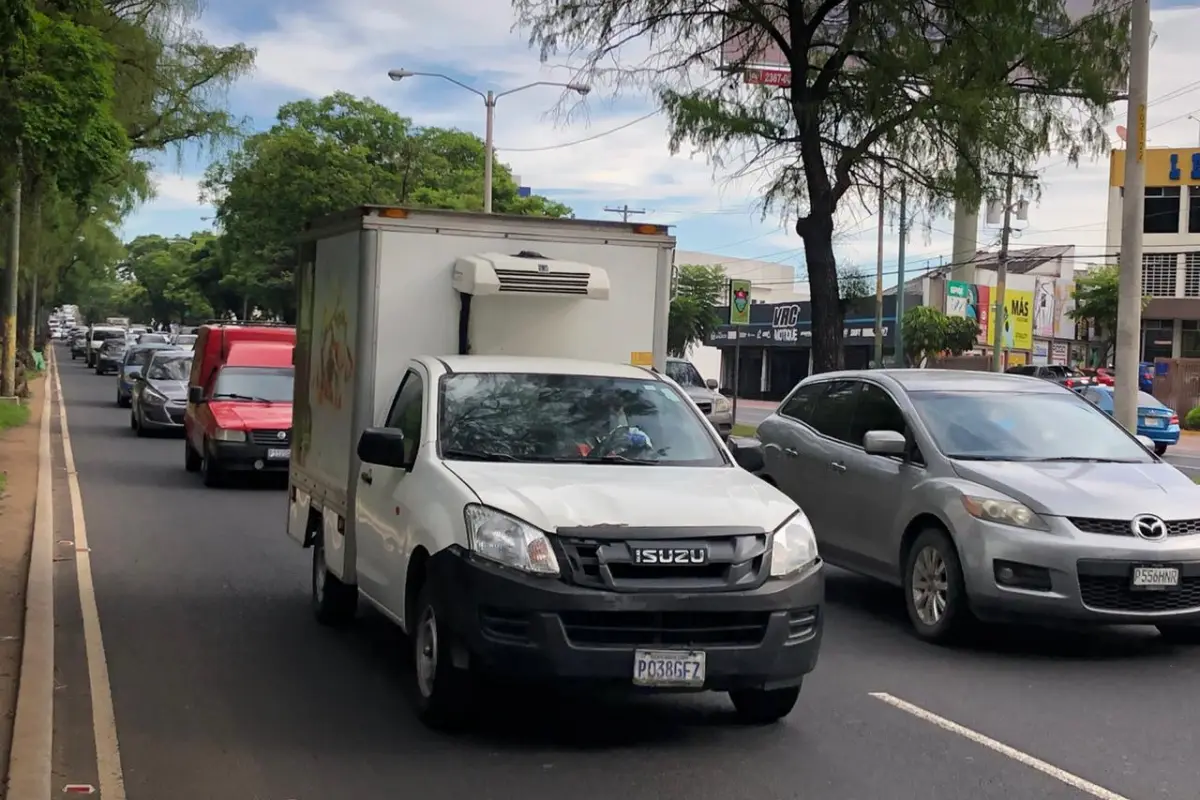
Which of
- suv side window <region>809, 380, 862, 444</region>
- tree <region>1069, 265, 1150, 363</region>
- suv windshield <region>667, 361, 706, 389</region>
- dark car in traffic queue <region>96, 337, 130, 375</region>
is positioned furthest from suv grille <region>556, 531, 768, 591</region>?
dark car in traffic queue <region>96, 337, 130, 375</region>

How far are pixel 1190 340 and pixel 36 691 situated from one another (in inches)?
2094

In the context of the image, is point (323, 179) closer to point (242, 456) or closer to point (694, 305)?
point (694, 305)

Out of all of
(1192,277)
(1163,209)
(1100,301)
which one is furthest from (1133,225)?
(1163,209)

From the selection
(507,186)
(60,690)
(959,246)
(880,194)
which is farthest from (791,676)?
(959,246)

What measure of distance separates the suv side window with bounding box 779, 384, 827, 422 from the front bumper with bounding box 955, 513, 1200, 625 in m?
3.12

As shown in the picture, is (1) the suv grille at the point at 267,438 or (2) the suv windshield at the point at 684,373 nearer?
(1) the suv grille at the point at 267,438

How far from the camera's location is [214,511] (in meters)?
15.4

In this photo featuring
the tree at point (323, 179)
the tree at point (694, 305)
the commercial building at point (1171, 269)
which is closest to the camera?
the tree at point (323, 179)

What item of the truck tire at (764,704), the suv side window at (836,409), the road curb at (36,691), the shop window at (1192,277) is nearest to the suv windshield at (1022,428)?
the suv side window at (836,409)

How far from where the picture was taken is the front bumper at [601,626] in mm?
5969

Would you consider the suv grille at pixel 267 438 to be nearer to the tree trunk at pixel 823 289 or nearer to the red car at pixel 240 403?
the red car at pixel 240 403

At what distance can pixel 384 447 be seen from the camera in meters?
7.07

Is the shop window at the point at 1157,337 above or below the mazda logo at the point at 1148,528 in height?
above

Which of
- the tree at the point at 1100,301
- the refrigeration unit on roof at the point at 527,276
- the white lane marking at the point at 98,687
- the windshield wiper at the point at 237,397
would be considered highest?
the tree at the point at 1100,301
